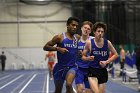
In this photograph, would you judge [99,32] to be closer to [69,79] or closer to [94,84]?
[94,84]

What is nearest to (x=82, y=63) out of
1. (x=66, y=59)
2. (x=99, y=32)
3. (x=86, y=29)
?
(x=86, y=29)

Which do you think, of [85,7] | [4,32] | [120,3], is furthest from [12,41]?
[120,3]

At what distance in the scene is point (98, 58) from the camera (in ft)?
29.9

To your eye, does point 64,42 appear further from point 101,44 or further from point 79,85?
point 79,85

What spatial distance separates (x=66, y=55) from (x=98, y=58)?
0.75 m

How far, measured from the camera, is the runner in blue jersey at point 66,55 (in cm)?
951

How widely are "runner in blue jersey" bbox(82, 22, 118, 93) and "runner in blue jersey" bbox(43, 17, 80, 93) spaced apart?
0.43 meters

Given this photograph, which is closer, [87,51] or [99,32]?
[99,32]

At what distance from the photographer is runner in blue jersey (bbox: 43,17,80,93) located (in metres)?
9.51

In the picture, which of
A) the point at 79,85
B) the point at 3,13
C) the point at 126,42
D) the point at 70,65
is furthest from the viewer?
the point at 3,13

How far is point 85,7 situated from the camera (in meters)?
45.3

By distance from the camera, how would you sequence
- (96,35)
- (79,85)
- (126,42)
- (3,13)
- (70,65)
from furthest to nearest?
(3,13)
(126,42)
(79,85)
(70,65)
(96,35)

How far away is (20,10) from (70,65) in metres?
39.1

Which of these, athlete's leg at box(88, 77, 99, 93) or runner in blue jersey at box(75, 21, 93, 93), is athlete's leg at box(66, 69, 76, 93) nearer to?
athlete's leg at box(88, 77, 99, 93)
